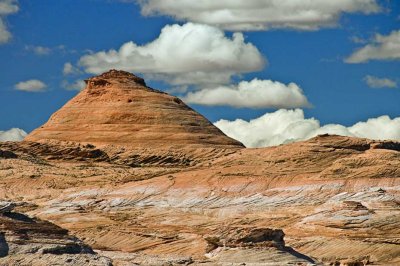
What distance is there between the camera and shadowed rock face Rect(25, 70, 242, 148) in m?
118

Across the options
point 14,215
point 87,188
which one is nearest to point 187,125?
point 87,188

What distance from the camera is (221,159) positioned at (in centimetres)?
10862

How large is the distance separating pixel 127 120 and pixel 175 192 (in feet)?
101

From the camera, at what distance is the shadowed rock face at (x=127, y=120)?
387 feet

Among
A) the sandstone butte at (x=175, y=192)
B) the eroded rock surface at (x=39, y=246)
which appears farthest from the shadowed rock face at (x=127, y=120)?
the eroded rock surface at (x=39, y=246)

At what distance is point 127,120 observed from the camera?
120500 mm

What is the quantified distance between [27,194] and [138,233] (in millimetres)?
22709

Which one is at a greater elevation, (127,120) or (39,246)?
(127,120)

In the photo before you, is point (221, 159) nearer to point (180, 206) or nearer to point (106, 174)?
point (106, 174)

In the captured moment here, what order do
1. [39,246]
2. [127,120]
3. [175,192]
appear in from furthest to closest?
[127,120]
[175,192]
[39,246]

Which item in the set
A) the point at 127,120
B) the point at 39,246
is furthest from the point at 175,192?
the point at 39,246

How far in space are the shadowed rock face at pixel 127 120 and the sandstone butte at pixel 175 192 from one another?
144 mm

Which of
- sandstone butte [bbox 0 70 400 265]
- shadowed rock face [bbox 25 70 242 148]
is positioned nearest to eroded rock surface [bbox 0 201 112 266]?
sandstone butte [bbox 0 70 400 265]

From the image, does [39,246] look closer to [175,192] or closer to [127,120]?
[175,192]
